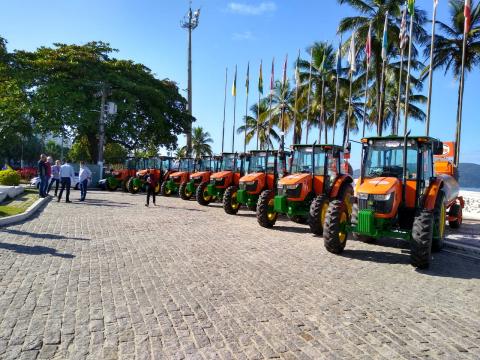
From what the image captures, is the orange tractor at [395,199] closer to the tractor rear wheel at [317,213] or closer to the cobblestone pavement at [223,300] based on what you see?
the cobblestone pavement at [223,300]

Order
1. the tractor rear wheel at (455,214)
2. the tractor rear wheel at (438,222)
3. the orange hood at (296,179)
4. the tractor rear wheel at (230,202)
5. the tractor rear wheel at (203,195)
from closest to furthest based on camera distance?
the tractor rear wheel at (438,222) < the orange hood at (296,179) < the tractor rear wheel at (455,214) < the tractor rear wheel at (230,202) < the tractor rear wheel at (203,195)

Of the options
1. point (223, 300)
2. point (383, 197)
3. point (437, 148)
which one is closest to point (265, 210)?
point (383, 197)

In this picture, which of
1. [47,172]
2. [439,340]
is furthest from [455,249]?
[47,172]

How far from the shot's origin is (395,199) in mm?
8117

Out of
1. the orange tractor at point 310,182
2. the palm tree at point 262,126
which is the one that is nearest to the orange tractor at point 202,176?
the orange tractor at point 310,182

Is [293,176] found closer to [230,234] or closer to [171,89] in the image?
[230,234]

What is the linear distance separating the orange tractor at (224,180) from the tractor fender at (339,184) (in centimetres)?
532

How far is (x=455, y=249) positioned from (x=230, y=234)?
5378 mm

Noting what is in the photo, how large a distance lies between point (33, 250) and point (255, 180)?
7.68 meters

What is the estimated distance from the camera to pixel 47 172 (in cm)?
1692

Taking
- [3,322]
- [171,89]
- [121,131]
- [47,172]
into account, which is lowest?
[3,322]

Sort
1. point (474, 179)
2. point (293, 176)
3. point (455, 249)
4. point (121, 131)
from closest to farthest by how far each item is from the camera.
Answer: point (455, 249) → point (293, 176) → point (121, 131) → point (474, 179)

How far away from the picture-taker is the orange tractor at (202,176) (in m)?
19.5

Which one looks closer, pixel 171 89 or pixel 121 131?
pixel 121 131
